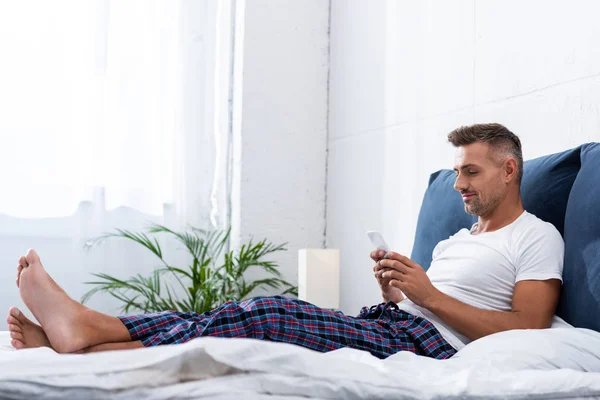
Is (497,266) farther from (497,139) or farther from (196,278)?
(196,278)

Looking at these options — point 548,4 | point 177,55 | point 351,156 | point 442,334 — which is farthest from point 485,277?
point 177,55

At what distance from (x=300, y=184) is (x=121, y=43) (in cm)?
125

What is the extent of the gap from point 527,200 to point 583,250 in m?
0.35

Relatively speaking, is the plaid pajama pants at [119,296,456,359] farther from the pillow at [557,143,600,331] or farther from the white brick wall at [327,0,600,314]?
the white brick wall at [327,0,600,314]

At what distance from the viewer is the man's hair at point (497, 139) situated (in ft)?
6.89

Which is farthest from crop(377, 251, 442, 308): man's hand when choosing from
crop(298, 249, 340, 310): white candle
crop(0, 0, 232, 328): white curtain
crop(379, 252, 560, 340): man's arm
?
crop(0, 0, 232, 328): white curtain

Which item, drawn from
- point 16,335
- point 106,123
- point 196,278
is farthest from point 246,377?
point 106,123

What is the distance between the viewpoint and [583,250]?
175 centimetres

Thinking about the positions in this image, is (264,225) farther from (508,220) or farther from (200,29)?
(508,220)

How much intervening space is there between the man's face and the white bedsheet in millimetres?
911

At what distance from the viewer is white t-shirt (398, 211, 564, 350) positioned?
184cm

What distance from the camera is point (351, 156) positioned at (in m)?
3.82

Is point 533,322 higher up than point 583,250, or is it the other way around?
point 583,250

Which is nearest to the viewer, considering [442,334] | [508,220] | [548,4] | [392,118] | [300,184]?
[442,334]
